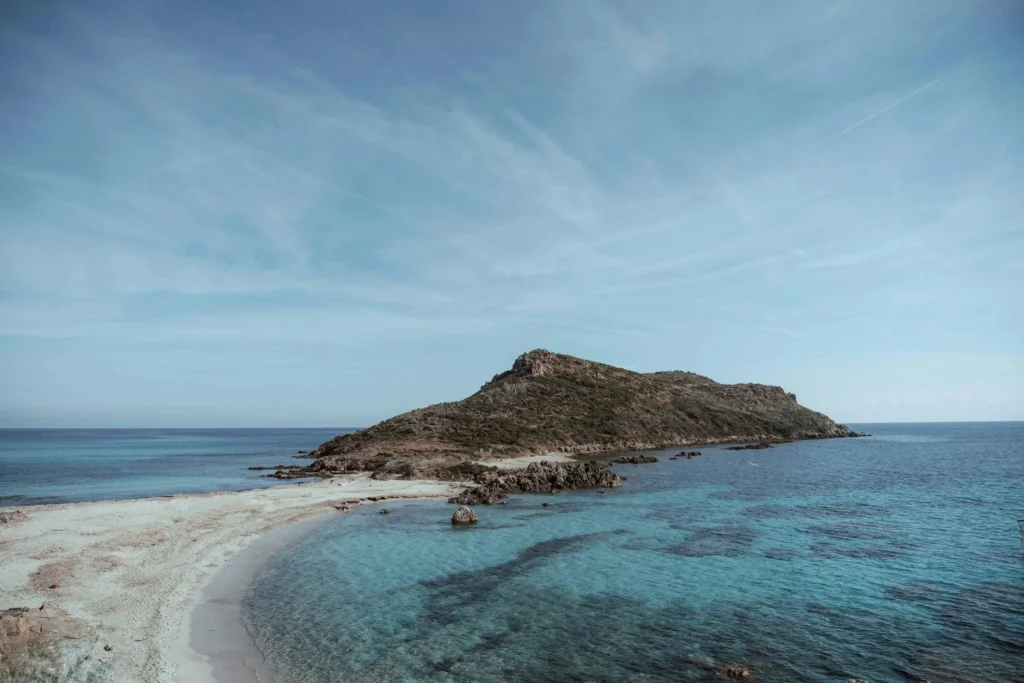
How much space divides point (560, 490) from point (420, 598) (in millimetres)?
34943

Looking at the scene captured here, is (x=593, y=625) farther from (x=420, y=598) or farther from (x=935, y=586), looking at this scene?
(x=935, y=586)

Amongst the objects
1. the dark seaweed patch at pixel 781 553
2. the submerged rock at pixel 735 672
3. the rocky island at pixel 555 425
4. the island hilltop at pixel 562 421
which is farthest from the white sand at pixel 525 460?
the submerged rock at pixel 735 672

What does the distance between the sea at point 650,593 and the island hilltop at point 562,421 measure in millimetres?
29914

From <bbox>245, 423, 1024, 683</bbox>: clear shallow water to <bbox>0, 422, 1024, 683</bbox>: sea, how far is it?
0.10 meters

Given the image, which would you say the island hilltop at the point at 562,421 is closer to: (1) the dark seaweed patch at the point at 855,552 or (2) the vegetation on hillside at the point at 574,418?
(2) the vegetation on hillside at the point at 574,418

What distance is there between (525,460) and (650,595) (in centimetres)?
5849

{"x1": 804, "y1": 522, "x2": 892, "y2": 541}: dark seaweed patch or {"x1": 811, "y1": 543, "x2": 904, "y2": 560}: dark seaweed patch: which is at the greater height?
{"x1": 804, "y1": 522, "x2": 892, "y2": 541}: dark seaweed patch

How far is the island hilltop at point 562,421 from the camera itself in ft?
265

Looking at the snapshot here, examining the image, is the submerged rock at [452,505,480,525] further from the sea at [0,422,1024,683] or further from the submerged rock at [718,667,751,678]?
the submerged rock at [718,667,751,678]

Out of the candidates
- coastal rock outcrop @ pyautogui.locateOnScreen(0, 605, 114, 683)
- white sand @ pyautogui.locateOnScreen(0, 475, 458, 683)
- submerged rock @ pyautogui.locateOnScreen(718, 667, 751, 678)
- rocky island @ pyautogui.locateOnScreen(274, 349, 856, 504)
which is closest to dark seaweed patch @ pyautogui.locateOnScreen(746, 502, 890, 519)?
rocky island @ pyautogui.locateOnScreen(274, 349, 856, 504)

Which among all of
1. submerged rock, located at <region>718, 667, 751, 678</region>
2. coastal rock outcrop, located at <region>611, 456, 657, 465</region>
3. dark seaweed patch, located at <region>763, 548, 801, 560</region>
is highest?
coastal rock outcrop, located at <region>611, 456, 657, 465</region>

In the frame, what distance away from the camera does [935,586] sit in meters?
24.3

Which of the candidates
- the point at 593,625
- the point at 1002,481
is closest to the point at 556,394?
the point at 1002,481

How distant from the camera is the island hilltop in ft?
265
